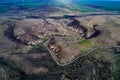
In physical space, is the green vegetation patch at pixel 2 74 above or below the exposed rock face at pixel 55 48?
below

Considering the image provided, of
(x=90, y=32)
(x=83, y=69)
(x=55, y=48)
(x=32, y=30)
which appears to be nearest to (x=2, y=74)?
(x=55, y=48)

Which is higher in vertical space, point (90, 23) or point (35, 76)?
point (90, 23)

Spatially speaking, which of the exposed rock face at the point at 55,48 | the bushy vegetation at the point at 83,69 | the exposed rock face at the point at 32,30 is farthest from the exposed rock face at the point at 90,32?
the exposed rock face at the point at 55,48

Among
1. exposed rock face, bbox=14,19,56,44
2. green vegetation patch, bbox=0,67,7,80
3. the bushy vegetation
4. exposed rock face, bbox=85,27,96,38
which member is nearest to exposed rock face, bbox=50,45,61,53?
the bushy vegetation

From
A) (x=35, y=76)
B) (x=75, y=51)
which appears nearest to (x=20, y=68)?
(x=35, y=76)

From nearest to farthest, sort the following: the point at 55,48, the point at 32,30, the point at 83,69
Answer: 1. the point at 83,69
2. the point at 55,48
3. the point at 32,30

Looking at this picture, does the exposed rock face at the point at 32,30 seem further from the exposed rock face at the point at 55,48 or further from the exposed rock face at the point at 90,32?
the exposed rock face at the point at 90,32

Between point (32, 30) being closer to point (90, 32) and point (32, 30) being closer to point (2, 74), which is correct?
point (90, 32)

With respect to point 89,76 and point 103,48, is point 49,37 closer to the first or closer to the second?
point 103,48

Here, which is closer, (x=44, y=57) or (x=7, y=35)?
(x=44, y=57)
